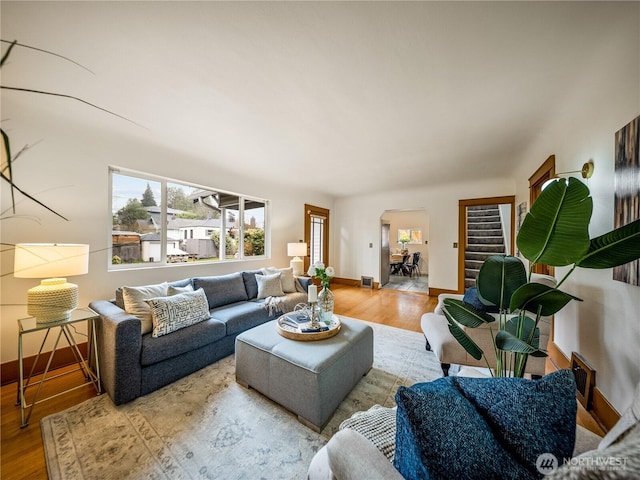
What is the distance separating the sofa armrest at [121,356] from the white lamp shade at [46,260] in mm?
469

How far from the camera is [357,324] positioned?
2219 millimetres

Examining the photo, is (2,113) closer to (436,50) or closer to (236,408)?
(236,408)

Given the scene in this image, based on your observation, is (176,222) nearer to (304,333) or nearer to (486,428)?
(304,333)

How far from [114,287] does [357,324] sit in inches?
106

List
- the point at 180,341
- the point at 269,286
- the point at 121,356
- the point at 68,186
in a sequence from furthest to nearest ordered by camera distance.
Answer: the point at 269,286 < the point at 68,186 < the point at 180,341 < the point at 121,356

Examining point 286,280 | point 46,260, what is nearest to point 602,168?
point 286,280

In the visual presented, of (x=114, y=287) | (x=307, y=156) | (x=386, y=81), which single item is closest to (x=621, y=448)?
(x=386, y=81)

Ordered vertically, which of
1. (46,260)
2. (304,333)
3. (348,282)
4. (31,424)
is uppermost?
(46,260)

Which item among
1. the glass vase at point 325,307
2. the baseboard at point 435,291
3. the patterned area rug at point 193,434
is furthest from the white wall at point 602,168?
the baseboard at point 435,291

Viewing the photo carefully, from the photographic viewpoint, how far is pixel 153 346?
1.94 m

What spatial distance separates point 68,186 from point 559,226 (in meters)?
3.83

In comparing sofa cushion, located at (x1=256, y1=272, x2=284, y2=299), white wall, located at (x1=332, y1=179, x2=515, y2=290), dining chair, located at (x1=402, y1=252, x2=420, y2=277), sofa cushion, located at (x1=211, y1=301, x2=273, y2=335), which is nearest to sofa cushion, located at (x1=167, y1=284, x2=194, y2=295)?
sofa cushion, located at (x1=211, y1=301, x2=273, y2=335)

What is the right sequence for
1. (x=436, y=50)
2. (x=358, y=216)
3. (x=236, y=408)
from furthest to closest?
1. (x=358, y=216)
2. (x=236, y=408)
3. (x=436, y=50)

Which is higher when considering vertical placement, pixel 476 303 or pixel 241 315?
pixel 476 303
